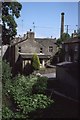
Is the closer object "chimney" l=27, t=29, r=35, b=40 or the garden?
"chimney" l=27, t=29, r=35, b=40

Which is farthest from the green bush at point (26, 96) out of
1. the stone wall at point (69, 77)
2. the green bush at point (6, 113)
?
the stone wall at point (69, 77)

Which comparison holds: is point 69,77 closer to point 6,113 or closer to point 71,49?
point 71,49

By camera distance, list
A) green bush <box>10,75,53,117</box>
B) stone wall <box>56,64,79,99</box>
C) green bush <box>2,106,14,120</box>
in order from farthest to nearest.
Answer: green bush <box>10,75,53,117</box> → green bush <box>2,106,14,120</box> → stone wall <box>56,64,79,99</box>

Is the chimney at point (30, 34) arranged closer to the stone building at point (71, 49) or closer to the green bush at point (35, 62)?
the green bush at point (35, 62)

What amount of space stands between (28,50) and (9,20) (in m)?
0.34

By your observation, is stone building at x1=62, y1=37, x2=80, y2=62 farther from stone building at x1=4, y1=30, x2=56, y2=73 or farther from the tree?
the tree

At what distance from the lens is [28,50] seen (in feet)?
7.68

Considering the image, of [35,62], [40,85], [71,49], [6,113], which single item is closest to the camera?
[71,49]

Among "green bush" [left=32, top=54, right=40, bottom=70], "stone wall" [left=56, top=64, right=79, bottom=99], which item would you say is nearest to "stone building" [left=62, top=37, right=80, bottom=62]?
"stone wall" [left=56, top=64, right=79, bottom=99]

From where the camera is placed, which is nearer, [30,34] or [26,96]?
[30,34]

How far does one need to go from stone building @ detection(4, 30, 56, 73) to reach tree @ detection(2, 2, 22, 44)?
9 cm

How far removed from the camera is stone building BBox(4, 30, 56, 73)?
2195mm

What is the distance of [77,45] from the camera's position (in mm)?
2051

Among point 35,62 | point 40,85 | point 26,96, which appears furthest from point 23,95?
point 35,62
